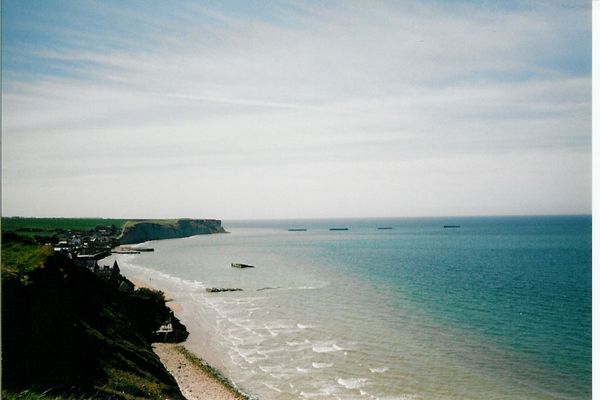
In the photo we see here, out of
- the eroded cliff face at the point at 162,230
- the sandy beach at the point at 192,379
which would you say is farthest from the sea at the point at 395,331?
the eroded cliff face at the point at 162,230

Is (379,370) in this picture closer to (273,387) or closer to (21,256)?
(273,387)

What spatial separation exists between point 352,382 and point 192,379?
26.3 ft

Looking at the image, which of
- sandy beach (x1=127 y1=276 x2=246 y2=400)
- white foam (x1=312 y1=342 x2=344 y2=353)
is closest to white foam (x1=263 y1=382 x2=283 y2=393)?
sandy beach (x1=127 y1=276 x2=246 y2=400)

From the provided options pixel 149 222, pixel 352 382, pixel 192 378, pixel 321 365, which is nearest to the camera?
pixel 352 382

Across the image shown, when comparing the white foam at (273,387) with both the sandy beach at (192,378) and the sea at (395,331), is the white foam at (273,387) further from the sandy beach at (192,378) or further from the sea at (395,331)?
the sandy beach at (192,378)

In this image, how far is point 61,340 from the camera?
14250mm

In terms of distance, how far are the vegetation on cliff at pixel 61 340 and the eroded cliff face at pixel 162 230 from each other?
107863 millimetres

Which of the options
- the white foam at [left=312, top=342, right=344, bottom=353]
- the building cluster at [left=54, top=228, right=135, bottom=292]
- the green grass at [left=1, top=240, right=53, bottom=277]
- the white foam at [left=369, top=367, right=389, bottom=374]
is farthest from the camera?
the building cluster at [left=54, top=228, right=135, bottom=292]

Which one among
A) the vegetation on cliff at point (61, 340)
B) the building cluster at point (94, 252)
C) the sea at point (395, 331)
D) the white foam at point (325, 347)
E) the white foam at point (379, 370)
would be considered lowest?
the sea at point (395, 331)

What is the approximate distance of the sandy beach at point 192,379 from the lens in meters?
18.7

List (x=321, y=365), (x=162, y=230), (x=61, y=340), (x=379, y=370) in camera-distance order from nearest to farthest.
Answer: (x=61, y=340)
(x=379, y=370)
(x=321, y=365)
(x=162, y=230)

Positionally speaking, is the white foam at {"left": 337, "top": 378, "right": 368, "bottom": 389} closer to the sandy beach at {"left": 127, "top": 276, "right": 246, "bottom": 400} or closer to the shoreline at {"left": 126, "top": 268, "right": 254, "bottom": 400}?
the shoreline at {"left": 126, "top": 268, "right": 254, "bottom": 400}

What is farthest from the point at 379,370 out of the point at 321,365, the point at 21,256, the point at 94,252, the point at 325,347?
the point at 94,252

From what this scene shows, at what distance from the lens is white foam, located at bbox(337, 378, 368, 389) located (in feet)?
64.4
